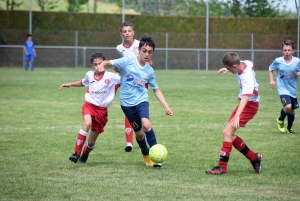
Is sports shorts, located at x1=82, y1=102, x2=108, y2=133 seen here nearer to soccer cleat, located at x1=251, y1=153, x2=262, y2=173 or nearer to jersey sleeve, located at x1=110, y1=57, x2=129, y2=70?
jersey sleeve, located at x1=110, y1=57, x2=129, y2=70

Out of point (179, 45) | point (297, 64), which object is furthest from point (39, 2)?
point (297, 64)

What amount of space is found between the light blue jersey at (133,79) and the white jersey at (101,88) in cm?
44

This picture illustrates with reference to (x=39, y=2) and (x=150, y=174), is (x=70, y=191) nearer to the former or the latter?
(x=150, y=174)

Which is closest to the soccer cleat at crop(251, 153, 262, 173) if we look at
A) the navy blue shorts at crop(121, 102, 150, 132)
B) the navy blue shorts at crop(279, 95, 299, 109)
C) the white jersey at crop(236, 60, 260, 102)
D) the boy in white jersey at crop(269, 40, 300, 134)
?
the white jersey at crop(236, 60, 260, 102)

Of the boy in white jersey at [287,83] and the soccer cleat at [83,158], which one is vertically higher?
the boy in white jersey at [287,83]

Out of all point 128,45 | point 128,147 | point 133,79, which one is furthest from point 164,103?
point 128,45

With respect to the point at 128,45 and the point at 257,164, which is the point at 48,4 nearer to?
the point at 128,45

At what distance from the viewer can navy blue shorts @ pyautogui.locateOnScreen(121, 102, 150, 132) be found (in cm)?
786

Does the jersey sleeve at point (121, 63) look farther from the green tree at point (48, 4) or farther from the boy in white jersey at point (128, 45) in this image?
the green tree at point (48, 4)

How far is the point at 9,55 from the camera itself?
34.8 metres

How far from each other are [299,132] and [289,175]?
13.9 feet

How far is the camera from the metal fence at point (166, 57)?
1399 inches

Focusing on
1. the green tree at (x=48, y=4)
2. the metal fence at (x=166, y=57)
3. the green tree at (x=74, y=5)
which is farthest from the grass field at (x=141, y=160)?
the green tree at (x=74, y=5)

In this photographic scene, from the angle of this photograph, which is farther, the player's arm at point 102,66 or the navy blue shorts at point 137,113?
the navy blue shorts at point 137,113
